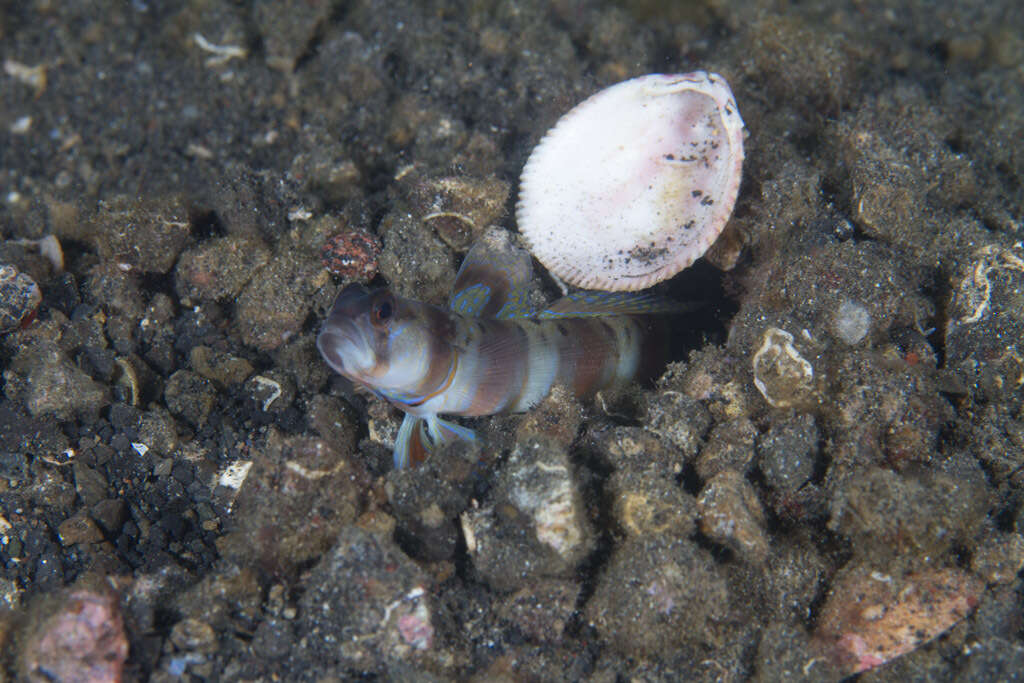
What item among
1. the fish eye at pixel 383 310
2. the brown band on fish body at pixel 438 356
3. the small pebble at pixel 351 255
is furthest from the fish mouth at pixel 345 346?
the small pebble at pixel 351 255

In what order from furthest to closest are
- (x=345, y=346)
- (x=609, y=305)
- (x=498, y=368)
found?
1. (x=609, y=305)
2. (x=498, y=368)
3. (x=345, y=346)

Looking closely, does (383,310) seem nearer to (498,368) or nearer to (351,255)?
(498,368)

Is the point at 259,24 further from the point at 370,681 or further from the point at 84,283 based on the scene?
the point at 370,681

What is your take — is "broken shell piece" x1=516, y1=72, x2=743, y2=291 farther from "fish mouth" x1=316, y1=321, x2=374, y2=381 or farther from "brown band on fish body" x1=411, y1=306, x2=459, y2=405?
"fish mouth" x1=316, y1=321, x2=374, y2=381

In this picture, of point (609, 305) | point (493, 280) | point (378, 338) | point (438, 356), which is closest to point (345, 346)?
point (378, 338)

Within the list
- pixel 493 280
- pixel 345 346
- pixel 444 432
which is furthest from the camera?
pixel 493 280

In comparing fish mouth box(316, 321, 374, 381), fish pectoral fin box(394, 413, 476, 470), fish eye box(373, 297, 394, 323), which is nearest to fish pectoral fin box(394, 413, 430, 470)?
fish pectoral fin box(394, 413, 476, 470)

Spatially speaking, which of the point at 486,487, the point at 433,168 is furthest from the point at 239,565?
the point at 433,168
